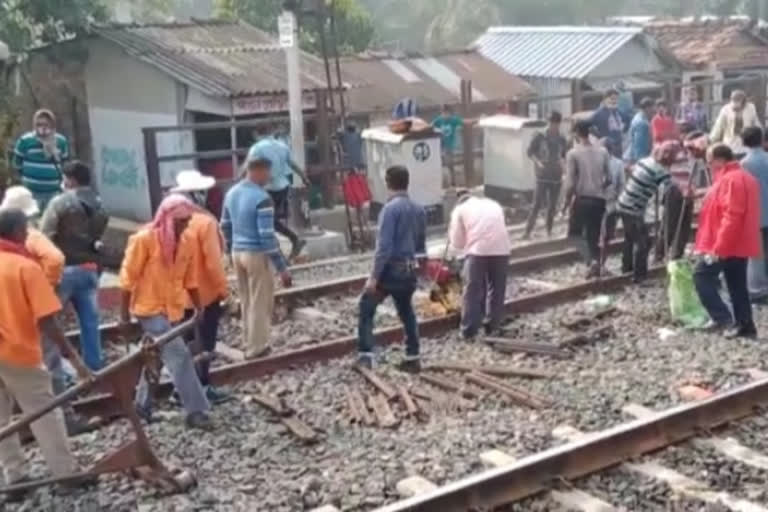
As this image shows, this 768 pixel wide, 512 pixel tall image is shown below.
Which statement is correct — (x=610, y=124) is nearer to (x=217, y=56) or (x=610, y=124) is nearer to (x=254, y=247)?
(x=217, y=56)

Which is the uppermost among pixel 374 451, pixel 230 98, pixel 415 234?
pixel 230 98

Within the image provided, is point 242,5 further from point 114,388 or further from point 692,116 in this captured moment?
point 114,388

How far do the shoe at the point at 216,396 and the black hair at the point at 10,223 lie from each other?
2403mm

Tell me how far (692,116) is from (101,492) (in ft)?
52.2

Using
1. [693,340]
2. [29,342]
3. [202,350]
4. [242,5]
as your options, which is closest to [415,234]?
[202,350]

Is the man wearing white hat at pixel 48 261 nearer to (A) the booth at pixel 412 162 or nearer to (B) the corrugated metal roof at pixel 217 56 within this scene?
(A) the booth at pixel 412 162

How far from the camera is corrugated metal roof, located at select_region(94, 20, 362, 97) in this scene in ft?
61.1

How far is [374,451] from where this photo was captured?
7.67 meters

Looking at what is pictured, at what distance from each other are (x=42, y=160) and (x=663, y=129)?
986 cm

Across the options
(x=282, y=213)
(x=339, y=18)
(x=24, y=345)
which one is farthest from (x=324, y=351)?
(x=339, y=18)

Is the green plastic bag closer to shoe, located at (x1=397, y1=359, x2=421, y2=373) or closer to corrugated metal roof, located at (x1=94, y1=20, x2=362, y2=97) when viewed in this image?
shoe, located at (x1=397, y1=359, x2=421, y2=373)

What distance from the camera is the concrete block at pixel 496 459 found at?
7.33 m

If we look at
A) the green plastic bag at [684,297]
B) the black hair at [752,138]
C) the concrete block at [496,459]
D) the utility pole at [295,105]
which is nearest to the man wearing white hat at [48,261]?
the concrete block at [496,459]

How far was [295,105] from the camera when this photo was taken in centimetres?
1562
